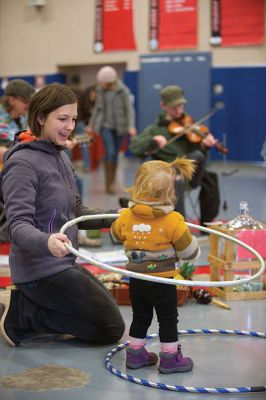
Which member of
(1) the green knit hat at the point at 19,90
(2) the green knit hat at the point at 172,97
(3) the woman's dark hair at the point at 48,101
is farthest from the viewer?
(2) the green knit hat at the point at 172,97

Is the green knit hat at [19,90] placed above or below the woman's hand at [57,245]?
above

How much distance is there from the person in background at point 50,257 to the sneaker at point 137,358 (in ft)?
1.30

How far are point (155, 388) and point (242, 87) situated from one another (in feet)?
24.1

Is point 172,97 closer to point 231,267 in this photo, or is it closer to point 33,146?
point 231,267

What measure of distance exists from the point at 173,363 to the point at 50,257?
92 centimetres

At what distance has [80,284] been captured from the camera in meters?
4.47

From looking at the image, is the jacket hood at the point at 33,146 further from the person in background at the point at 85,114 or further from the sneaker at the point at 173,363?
the person in background at the point at 85,114

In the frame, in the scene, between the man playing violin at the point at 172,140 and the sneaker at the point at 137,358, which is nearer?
the sneaker at the point at 137,358

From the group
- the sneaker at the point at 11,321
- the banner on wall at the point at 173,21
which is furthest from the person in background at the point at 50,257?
the banner on wall at the point at 173,21

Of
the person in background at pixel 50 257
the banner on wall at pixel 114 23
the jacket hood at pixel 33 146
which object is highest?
the banner on wall at pixel 114 23

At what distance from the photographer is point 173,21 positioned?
752 cm

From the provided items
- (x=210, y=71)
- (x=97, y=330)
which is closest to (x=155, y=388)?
(x=97, y=330)

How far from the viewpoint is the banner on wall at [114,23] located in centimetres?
711

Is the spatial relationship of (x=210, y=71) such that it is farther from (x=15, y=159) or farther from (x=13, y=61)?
(x=15, y=159)
